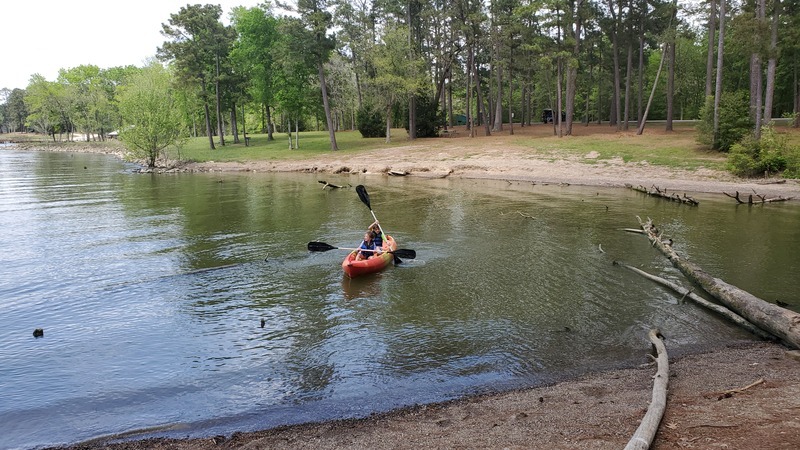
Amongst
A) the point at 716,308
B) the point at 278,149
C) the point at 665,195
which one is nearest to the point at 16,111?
the point at 278,149

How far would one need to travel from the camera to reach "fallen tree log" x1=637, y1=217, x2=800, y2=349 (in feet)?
27.9

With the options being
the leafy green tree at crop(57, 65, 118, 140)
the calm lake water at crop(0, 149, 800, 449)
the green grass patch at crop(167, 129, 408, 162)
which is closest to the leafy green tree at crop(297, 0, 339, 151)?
the green grass patch at crop(167, 129, 408, 162)

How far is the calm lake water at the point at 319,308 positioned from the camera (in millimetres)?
7809

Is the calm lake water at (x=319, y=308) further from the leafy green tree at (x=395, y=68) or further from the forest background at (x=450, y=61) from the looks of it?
the leafy green tree at (x=395, y=68)

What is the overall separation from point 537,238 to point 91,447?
1476 centimetres

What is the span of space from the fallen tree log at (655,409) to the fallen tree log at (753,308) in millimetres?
2057

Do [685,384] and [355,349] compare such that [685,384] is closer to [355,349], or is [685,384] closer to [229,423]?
[355,349]

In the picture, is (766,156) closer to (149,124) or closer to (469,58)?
(469,58)

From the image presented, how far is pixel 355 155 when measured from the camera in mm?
45594

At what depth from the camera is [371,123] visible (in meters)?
57.0

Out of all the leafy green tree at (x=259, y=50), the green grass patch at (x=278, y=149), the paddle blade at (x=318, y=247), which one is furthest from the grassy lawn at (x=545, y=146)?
the paddle blade at (x=318, y=247)

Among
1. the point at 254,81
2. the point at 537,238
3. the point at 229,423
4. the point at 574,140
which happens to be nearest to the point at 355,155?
the point at 254,81

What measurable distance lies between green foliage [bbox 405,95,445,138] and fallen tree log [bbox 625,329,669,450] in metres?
45.1

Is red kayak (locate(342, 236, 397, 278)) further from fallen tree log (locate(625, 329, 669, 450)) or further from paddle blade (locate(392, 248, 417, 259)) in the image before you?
fallen tree log (locate(625, 329, 669, 450))
